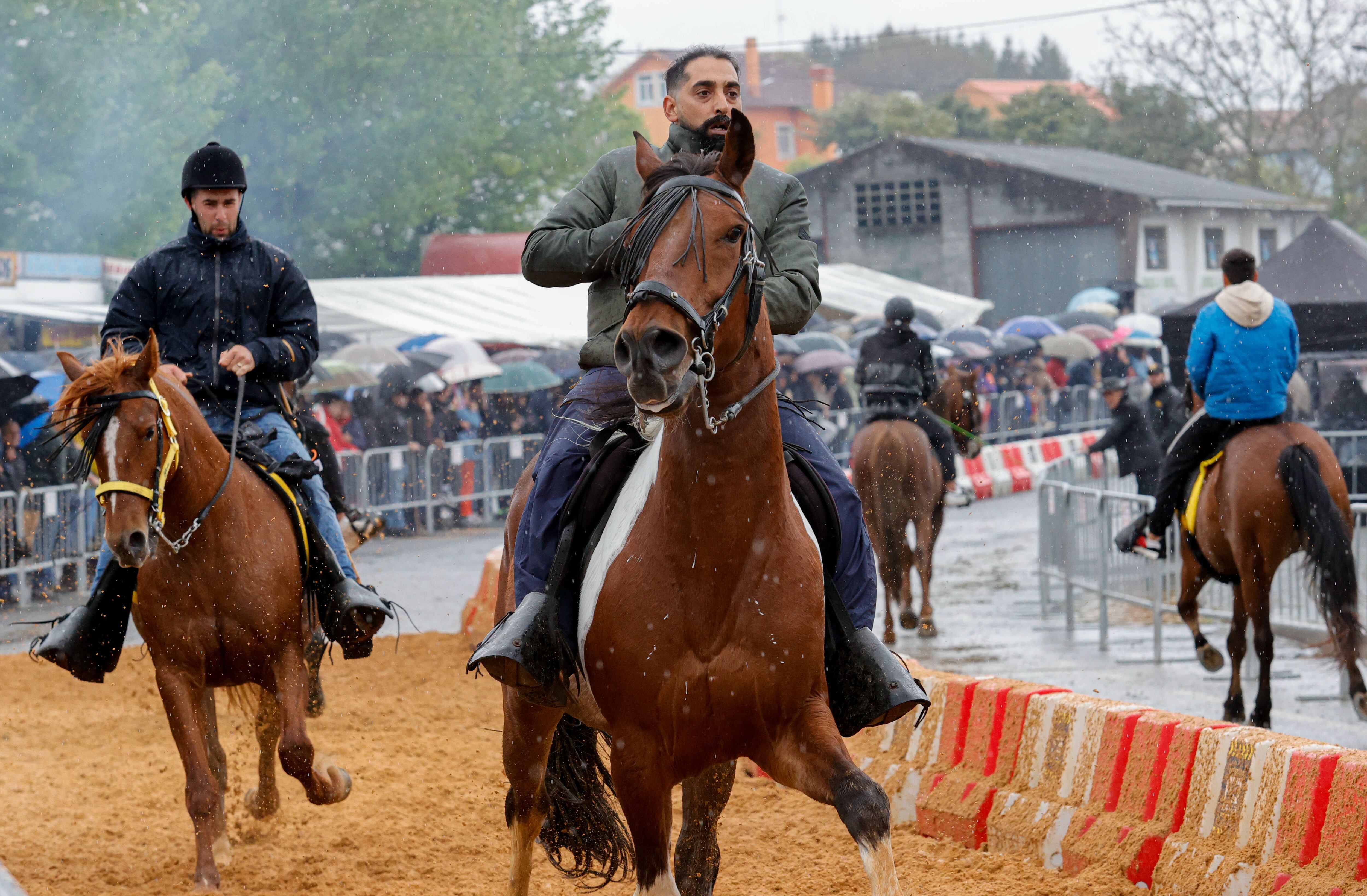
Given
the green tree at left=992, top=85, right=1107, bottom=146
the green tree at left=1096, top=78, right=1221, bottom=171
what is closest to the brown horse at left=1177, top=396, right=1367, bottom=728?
the green tree at left=1096, top=78, right=1221, bottom=171

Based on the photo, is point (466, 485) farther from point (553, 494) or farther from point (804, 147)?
point (804, 147)

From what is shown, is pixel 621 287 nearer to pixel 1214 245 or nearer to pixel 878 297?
pixel 878 297

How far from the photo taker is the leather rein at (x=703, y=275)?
3.95m

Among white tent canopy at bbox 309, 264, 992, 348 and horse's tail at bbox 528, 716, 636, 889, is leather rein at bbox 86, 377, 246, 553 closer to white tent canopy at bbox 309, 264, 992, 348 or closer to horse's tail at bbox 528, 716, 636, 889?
horse's tail at bbox 528, 716, 636, 889

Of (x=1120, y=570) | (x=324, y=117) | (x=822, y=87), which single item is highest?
(x=822, y=87)

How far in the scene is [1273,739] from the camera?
5.82 m

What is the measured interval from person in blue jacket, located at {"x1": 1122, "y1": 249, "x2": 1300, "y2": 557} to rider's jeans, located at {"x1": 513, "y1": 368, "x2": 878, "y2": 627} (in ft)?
18.0

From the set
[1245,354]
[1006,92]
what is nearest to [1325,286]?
[1245,354]

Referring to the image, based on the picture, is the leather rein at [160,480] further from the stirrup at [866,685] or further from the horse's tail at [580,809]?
the stirrup at [866,685]

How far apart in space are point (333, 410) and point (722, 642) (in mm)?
17534

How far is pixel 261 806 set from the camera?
795 cm

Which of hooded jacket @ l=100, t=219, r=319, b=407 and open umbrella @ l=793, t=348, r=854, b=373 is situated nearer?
hooded jacket @ l=100, t=219, r=319, b=407

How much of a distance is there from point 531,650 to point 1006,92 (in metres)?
97.9

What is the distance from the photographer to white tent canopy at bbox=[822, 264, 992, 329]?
137ft
